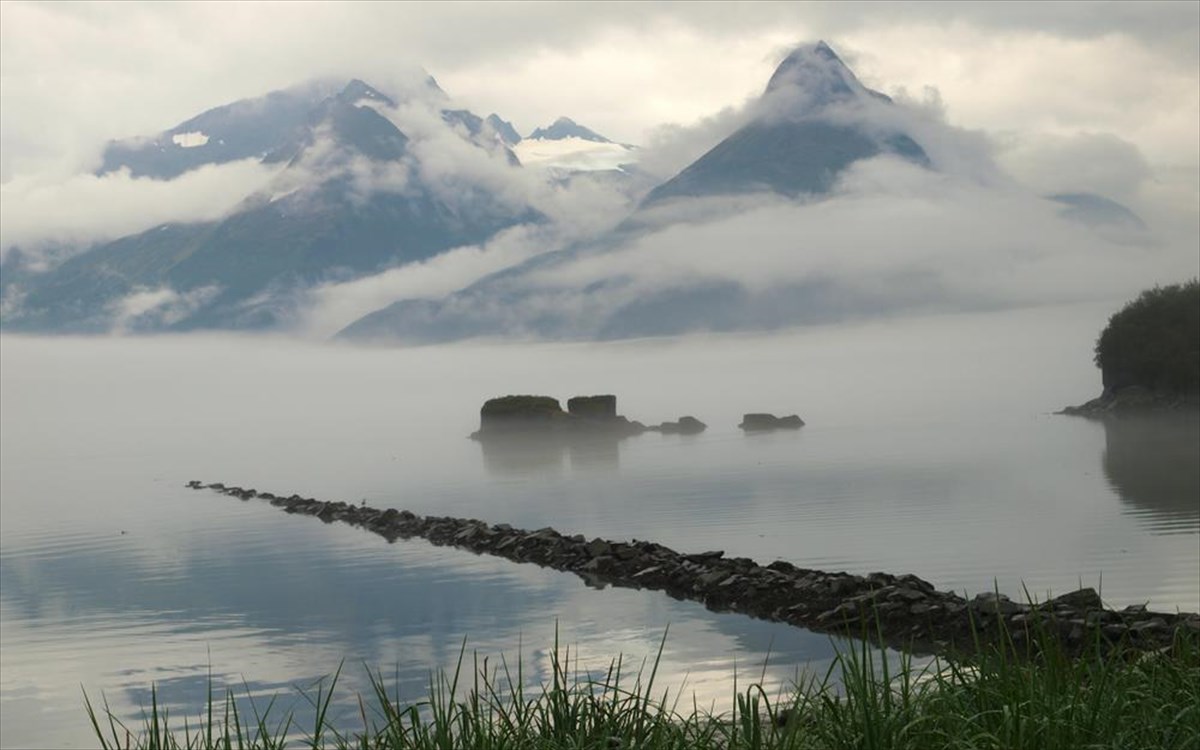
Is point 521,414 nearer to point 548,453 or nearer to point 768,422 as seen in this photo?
point 768,422

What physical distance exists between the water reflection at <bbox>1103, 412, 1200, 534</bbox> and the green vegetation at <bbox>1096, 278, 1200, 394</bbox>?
7.63m

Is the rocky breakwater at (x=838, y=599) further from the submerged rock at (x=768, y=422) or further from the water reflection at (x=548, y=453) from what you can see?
the submerged rock at (x=768, y=422)

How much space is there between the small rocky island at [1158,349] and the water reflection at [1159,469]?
24.3ft

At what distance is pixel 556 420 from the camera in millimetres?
161375

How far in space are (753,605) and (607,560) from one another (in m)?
8.28

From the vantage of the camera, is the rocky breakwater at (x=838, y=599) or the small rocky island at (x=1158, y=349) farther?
the small rocky island at (x=1158, y=349)

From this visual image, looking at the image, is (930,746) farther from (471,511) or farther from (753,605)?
(471,511)

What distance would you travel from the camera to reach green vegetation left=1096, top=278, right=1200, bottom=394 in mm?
120438

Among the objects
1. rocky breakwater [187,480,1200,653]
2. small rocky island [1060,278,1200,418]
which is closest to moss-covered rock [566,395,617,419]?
small rocky island [1060,278,1200,418]

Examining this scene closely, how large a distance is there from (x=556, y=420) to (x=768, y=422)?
26872 millimetres

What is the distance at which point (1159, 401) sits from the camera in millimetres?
124812

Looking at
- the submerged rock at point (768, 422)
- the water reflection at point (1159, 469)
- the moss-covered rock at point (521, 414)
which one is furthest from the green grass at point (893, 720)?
the submerged rock at point (768, 422)

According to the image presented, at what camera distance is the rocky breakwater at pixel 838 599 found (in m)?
20.8

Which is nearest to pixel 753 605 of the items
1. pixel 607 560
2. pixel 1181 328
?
pixel 607 560
